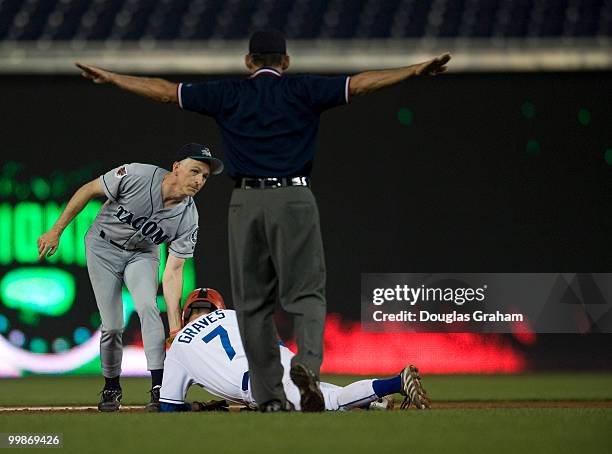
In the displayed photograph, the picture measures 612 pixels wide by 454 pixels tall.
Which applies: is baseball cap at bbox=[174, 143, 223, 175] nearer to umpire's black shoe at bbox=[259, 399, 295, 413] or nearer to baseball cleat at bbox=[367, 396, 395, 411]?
baseball cleat at bbox=[367, 396, 395, 411]

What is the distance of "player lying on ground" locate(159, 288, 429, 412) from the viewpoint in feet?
25.6

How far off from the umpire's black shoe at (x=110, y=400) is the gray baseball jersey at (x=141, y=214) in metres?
0.96

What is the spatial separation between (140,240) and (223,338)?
1.19 m

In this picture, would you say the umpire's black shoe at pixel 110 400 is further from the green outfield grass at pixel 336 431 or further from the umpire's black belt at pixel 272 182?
the umpire's black belt at pixel 272 182

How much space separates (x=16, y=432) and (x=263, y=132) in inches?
75.9

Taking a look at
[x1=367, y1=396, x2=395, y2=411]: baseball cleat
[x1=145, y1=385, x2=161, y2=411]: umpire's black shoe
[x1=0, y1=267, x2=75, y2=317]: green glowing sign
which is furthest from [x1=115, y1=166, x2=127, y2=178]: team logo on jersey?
[x1=0, y1=267, x2=75, y2=317]: green glowing sign

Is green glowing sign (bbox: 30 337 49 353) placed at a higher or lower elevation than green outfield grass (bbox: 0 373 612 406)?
higher

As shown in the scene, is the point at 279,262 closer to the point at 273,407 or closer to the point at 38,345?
the point at 273,407

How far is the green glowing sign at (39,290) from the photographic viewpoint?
567 inches

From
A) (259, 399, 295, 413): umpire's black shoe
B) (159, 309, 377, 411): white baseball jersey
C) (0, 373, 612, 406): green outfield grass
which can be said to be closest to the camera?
(259, 399, 295, 413): umpire's black shoe

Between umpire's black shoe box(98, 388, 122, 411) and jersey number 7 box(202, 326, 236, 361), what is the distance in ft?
3.33

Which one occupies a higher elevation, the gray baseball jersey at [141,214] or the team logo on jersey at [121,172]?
the team logo on jersey at [121,172]

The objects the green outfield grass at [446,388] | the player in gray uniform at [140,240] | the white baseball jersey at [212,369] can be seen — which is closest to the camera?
the white baseball jersey at [212,369]

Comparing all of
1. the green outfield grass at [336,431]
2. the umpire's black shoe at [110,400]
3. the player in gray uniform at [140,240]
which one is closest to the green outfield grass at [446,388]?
the umpire's black shoe at [110,400]
